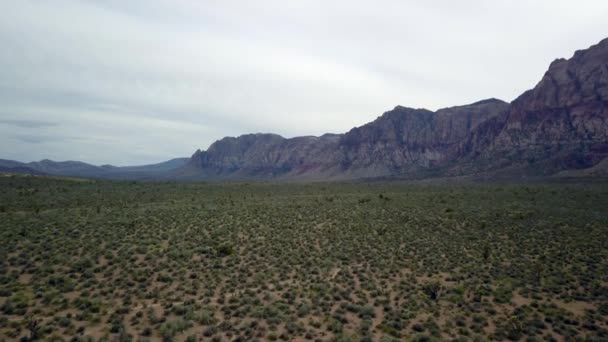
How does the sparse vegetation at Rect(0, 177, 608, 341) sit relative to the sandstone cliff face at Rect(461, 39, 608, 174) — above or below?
below

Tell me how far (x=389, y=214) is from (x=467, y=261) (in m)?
13.3

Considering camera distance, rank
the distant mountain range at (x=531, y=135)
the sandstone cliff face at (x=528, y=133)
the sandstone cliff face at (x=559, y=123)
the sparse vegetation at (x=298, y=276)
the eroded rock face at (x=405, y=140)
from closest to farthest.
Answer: the sparse vegetation at (x=298, y=276) → the distant mountain range at (x=531, y=135) → the sandstone cliff face at (x=559, y=123) → the sandstone cliff face at (x=528, y=133) → the eroded rock face at (x=405, y=140)

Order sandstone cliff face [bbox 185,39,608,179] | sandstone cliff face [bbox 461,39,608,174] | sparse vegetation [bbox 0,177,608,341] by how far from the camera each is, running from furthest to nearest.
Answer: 1. sandstone cliff face [bbox 185,39,608,179]
2. sandstone cliff face [bbox 461,39,608,174]
3. sparse vegetation [bbox 0,177,608,341]

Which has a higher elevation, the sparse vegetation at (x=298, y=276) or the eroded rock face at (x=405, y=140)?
the eroded rock face at (x=405, y=140)

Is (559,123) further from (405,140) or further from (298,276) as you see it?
(298,276)

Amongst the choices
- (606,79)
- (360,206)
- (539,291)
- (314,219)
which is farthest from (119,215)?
(606,79)

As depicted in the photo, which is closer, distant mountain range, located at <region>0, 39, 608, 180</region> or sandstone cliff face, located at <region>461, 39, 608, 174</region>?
distant mountain range, located at <region>0, 39, 608, 180</region>

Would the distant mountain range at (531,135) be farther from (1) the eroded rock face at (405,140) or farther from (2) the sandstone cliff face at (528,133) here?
(1) the eroded rock face at (405,140)

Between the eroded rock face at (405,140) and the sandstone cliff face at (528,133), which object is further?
the eroded rock face at (405,140)

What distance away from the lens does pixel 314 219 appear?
103 feet

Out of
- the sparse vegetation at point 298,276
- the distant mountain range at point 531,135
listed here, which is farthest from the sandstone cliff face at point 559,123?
the sparse vegetation at point 298,276

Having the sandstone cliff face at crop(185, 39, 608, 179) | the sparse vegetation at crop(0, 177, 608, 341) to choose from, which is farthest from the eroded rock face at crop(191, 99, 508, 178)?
the sparse vegetation at crop(0, 177, 608, 341)

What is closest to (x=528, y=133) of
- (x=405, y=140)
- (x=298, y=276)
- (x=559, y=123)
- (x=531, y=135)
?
(x=531, y=135)

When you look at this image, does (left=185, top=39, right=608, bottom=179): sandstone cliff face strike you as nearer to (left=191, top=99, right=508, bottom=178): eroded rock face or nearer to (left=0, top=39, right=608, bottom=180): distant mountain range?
(left=0, top=39, right=608, bottom=180): distant mountain range
